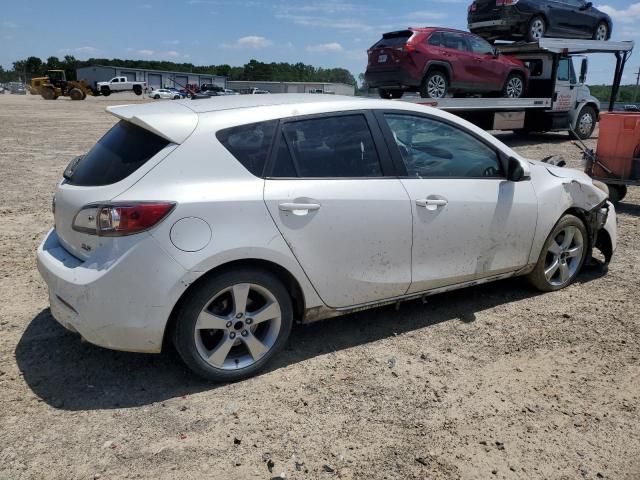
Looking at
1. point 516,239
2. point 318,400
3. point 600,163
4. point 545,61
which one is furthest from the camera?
point 545,61

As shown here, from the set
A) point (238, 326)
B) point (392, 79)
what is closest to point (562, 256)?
point (238, 326)

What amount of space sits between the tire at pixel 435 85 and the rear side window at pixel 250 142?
9.47 metres

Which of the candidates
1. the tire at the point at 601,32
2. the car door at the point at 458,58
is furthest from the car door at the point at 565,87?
the car door at the point at 458,58

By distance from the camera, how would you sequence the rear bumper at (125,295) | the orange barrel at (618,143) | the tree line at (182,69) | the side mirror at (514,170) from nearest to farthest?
the rear bumper at (125,295) → the side mirror at (514,170) → the orange barrel at (618,143) → the tree line at (182,69)

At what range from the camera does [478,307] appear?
4383mm

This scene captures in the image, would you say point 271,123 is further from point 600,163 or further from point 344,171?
point 600,163

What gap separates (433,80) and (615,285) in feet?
27.1

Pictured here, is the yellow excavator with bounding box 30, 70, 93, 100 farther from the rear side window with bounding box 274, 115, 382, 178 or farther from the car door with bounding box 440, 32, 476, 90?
the rear side window with bounding box 274, 115, 382, 178

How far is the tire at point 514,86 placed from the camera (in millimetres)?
14141

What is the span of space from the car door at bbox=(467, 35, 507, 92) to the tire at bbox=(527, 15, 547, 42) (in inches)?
67.7

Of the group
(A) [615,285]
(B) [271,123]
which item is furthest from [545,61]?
(B) [271,123]

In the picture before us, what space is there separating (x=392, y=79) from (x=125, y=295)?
10.3 m

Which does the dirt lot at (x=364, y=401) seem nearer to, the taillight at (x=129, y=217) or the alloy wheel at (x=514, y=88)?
the taillight at (x=129, y=217)

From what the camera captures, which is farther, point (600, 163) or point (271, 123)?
point (600, 163)
